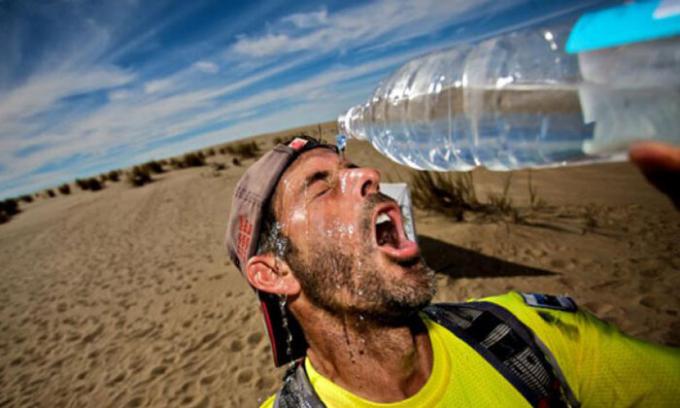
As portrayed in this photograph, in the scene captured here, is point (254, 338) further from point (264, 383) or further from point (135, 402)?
point (135, 402)

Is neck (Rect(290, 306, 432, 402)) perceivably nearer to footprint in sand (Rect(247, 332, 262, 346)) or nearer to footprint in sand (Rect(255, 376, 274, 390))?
→ footprint in sand (Rect(255, 376, 274, 390))

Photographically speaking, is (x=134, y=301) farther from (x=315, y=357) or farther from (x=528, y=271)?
(x=528, y=271)

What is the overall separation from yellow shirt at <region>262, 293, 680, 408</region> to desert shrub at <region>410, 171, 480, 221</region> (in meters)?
5.03

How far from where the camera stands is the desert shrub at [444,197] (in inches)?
259

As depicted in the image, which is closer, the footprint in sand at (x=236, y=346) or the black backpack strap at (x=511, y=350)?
the black backpack strap at (x=511, y=350)

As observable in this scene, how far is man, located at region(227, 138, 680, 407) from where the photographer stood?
1362 mm

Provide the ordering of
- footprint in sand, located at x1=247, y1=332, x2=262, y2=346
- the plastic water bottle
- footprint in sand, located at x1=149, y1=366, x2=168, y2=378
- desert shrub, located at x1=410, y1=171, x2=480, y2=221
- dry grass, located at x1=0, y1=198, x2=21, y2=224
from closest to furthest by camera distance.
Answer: the plastic water bottle, footprint in sand, located at x1=149, y1=366, x2=168, y2=378, footprint in sand, located at x1=247, y1=332, x2=262, y2=346, desert shrub, located at x1=410, y1=171, x2=480, y2=221, dry grass, located at x1=0, y1=198, x2=21, y2=224

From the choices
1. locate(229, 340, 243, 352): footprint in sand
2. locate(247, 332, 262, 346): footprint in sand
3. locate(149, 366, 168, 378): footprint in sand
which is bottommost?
locate(149, 366, 168, 378): footprint in sand

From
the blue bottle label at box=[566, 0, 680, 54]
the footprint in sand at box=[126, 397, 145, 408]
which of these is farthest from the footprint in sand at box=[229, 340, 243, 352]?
the blue bottle label at box=[566, 0, 680, 54]

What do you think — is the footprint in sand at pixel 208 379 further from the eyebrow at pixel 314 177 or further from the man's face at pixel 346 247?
the eyebrow at pixel 314 177

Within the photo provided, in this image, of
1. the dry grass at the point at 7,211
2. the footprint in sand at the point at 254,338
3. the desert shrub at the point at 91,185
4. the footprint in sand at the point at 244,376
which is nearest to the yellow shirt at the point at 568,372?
the footprint in sand at the point at 244,376

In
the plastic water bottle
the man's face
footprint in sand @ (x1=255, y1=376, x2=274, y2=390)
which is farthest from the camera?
footprint in sand @ (x1=255, y1=376, x2=274, y2=390)

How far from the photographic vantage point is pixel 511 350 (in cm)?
141

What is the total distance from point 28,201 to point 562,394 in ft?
121
